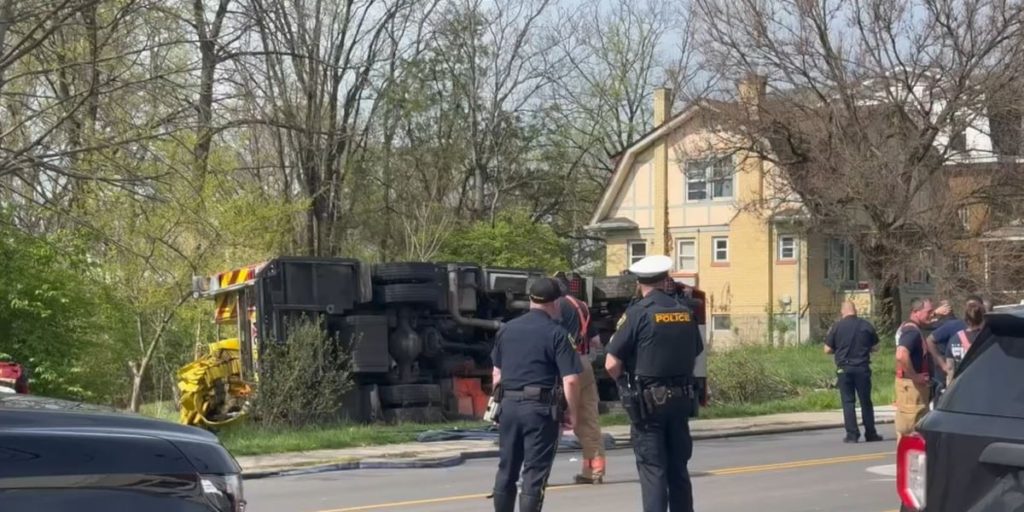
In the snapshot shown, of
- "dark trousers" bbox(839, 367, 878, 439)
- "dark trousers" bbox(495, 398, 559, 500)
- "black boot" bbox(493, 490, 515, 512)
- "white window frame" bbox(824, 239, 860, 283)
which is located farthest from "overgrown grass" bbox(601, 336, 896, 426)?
"white window frame" bbox(824, 239, 860, 283)

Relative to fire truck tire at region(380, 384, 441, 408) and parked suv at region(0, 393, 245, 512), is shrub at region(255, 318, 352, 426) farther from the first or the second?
parked suv at region(0, 393, 245, 512)

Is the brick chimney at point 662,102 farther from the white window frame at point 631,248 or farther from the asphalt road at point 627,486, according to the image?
the asphalt road at point 627,486

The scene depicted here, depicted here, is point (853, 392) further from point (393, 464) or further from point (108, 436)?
point (108, 436)

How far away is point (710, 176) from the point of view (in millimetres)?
49938

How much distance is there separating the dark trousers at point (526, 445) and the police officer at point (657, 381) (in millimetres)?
541

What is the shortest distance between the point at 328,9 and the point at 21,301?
25.0m

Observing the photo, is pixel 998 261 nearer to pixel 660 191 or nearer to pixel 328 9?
pixel 660 191

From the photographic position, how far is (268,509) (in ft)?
37.2

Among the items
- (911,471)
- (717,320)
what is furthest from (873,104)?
(911,471)

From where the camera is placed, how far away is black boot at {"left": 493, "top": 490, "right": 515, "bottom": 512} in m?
8.95

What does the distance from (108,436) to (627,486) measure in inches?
331

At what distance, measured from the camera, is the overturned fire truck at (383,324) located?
17.0m

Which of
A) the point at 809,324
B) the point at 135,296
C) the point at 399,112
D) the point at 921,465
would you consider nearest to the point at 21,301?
the point at 135,296

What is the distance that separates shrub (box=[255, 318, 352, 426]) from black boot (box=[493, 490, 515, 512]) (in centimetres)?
783
